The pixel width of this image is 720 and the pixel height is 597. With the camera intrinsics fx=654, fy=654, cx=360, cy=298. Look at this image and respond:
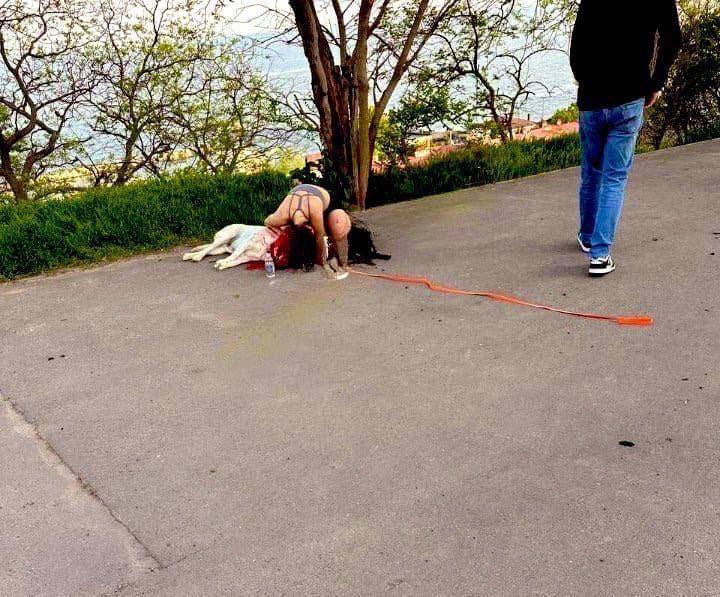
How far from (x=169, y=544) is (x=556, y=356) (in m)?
2.30

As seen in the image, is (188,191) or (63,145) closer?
(188,191)

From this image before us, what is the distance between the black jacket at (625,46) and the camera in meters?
4.32

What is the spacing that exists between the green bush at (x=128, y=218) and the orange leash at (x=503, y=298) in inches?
84.4

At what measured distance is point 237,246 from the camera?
6.05 meters

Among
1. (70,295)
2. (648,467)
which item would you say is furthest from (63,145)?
(648,467)

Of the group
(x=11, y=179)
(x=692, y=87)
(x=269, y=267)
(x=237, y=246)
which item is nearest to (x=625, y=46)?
(x=269, y=267)

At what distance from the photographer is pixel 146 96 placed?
1159 centimetres

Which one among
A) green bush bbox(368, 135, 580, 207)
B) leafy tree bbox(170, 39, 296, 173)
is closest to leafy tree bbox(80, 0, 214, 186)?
leafy tree bbox(170, 39, 296, 173)

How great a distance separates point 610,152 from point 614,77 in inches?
20.1

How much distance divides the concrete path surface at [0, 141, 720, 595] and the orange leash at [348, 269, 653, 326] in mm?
94

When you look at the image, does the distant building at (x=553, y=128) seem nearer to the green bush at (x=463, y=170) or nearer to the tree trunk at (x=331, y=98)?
the green bush at (x=463, y=170)

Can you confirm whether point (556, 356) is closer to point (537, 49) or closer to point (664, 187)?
point (664, 187)

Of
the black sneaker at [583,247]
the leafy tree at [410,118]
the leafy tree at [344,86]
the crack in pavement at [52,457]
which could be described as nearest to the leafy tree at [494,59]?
the leafy tree at [410,118]

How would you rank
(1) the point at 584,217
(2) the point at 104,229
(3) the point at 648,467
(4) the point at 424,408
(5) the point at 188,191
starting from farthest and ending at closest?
(5) the point at 188,191, (2) the point at 104,229, (1) the point at 584,217, (4) the point at 424,408, (3) the point at 648,467
